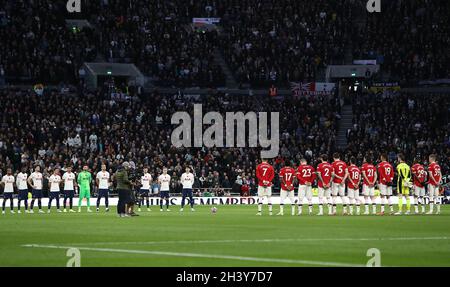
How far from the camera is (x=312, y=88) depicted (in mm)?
73000

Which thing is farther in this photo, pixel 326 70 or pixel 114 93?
pixel 326 70

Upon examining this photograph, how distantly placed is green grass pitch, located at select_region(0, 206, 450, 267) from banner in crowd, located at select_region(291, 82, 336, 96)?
107 feet

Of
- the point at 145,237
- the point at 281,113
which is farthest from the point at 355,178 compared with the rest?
the point at 281,113

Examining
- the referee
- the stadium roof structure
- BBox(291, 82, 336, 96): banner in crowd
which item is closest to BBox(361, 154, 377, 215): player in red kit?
the referee

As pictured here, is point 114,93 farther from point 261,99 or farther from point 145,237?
point 145,237

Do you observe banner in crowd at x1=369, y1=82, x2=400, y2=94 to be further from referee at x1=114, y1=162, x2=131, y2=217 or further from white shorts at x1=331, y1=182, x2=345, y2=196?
referee at x1=114, y1=162, x2=131, y2=217

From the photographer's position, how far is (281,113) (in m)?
69.6

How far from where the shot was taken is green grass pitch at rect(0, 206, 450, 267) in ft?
72.3

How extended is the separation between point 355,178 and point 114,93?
28.7 m

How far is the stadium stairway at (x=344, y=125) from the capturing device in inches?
2773

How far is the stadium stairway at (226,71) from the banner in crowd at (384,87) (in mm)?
9799
